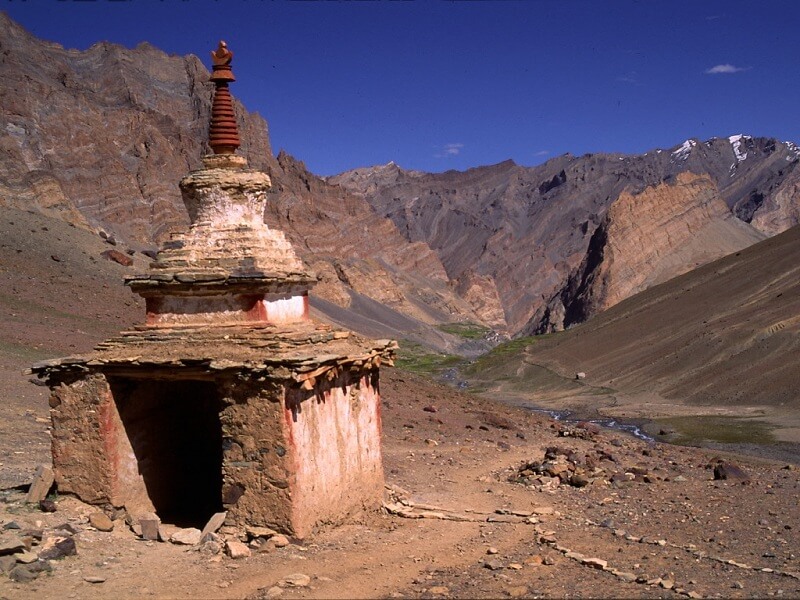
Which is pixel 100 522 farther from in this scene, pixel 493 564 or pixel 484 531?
pixel 484 531

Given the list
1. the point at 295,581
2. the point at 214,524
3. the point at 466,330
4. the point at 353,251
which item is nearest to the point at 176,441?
the point at 214,524

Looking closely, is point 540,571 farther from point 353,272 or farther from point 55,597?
point 353,272

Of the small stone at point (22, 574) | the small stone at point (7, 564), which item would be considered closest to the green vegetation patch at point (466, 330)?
the small stone at point (7, 564)

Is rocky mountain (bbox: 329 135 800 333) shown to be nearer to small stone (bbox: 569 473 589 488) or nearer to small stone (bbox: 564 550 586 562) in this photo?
small stone (bbox: 569 473 589 488)

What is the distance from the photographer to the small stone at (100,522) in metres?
10.9

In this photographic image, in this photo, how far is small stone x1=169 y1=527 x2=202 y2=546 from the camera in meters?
10.7

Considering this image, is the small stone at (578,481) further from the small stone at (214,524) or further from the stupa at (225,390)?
the small stone at (214,524)

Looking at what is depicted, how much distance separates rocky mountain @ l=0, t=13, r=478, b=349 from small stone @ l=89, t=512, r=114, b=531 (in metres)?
46.2

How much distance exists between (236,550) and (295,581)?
1.20 metres

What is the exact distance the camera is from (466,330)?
107625 millimetres

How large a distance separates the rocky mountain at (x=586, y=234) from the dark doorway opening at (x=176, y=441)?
90194 millimetres

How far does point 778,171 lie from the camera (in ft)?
609

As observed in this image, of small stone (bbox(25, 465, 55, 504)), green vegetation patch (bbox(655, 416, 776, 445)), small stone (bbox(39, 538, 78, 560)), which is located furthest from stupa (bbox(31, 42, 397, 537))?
green vegetation patch (bbox(655, 416, 776, 445))

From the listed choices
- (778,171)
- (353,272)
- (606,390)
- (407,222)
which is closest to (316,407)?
(606,390)
